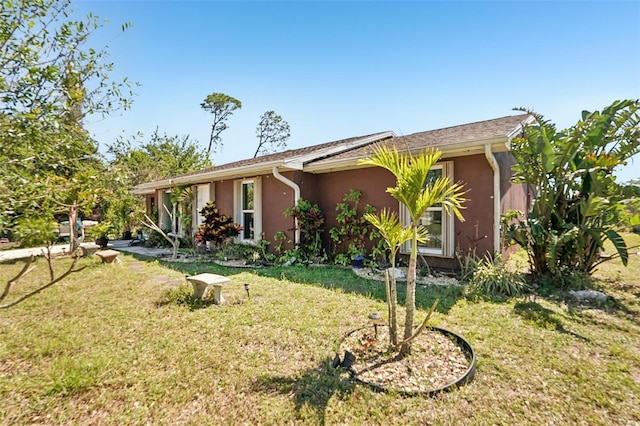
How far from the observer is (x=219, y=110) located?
29.6 m

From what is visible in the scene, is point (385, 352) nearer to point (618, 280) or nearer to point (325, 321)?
point (325, 321)

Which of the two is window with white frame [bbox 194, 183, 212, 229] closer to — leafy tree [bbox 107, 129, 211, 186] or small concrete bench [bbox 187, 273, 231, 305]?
small concrete bench [bbox 187, 273, 231, 305]

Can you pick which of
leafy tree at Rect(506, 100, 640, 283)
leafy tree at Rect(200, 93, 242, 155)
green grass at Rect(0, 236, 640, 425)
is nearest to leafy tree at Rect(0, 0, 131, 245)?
green grass at Rect(0, 236, 640, 425)

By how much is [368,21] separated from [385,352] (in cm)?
900

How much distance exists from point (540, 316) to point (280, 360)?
3934mm

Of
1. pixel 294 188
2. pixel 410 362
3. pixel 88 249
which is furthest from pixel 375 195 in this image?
pixel 88 249

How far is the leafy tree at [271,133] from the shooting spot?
32469 mm

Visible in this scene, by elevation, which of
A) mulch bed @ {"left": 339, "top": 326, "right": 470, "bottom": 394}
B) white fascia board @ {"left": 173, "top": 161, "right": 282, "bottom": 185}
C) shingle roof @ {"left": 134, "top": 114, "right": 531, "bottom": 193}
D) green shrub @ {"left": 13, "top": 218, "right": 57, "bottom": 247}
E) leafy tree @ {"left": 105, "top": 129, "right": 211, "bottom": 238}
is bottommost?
mulch bed @ {"left": 339, "top": 326, "right": 470, "bottom": 394}

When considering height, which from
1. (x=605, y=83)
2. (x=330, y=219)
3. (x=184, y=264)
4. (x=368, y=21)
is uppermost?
(x=368, y=21)

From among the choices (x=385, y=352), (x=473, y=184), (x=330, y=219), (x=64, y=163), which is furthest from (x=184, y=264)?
(x=473, y=184)

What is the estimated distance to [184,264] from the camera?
915cm

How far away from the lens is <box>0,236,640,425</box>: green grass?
2.52 meters

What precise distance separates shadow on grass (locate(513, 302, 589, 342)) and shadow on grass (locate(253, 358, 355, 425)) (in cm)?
314

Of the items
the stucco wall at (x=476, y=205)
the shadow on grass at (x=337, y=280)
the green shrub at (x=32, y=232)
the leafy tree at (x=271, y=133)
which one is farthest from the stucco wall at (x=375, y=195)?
the leafy tree at (x=271, y=133)
